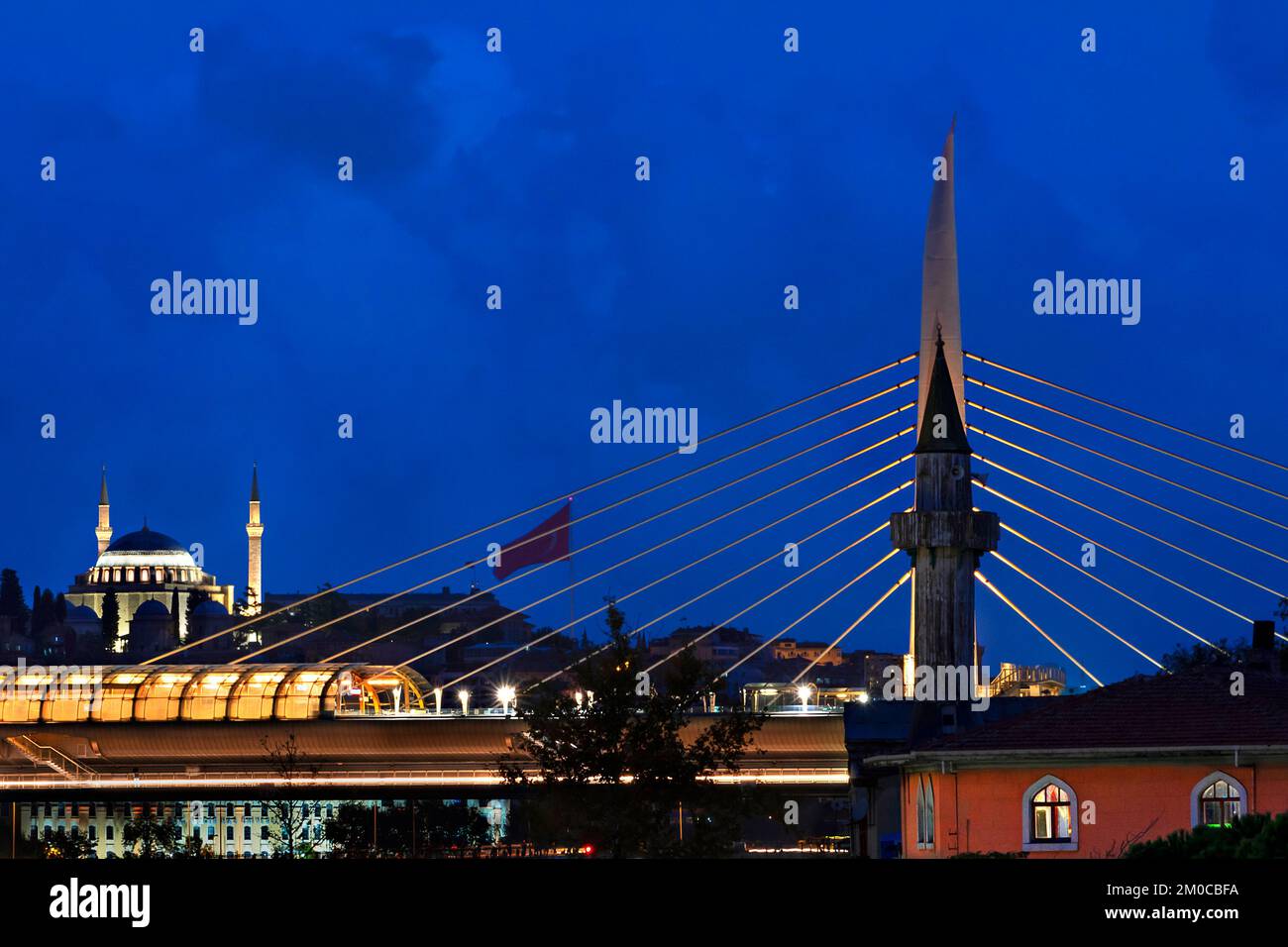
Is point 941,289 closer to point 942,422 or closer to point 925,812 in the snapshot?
point 942,422

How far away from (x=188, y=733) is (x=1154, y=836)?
69425mm

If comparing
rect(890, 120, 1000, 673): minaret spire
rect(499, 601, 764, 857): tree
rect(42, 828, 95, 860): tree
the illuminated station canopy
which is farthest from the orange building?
the illuminated station canopy

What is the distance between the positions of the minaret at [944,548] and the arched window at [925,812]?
44.3 feet

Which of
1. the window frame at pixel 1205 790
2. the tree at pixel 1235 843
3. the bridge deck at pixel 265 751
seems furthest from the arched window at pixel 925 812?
the bridge deck at pixel 265 751

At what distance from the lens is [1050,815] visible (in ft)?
148

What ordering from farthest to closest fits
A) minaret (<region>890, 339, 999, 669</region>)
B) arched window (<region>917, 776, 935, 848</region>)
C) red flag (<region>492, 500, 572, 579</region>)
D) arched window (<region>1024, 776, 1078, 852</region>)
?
1. red flag (<region>492, 500, 572, 579</region>)
2. minaret (<region>890, 339, 999, 669</region>)
3. arched window (<region>917, 776, 935, 848</region>)
4. arched window (<region>1024, 776, 1078, 852</region>)

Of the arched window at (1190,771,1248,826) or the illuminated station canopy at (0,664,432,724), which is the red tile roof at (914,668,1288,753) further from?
the illuminated station canopy at (0,664,432,724)

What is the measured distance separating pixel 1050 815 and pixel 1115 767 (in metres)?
1.72

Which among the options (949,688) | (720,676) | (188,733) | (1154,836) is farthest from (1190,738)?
(188,733)

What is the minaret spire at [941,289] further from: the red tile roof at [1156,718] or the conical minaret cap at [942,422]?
the red tile roof at [1156,718]

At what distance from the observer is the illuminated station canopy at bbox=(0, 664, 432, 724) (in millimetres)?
106125

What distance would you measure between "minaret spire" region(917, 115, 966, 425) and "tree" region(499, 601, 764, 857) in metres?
13.8

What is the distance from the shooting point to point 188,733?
105 metres
